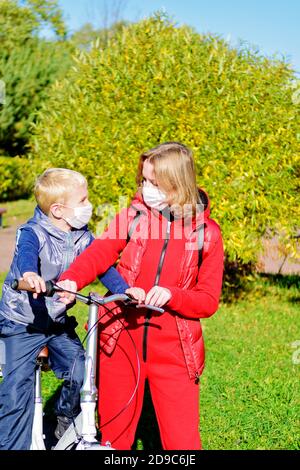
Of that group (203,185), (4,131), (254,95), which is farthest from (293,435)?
(4,131)

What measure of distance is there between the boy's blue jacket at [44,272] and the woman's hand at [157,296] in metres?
0.67

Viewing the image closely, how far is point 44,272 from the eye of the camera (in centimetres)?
352

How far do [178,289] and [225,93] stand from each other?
556 cm

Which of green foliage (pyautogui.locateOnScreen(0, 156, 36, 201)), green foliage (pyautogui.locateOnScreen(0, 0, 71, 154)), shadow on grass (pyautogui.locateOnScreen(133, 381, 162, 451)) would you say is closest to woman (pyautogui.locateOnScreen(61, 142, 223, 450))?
shadow on grass (pyautogui.locateOnScreen(133, 381, 162, 451))

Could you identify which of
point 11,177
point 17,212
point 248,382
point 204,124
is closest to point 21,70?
point 11,177

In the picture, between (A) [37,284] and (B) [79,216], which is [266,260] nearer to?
(B) [79,216]

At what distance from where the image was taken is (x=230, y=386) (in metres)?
5.85

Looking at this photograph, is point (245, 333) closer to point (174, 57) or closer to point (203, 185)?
point (203, 185)

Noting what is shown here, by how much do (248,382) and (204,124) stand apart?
331cm

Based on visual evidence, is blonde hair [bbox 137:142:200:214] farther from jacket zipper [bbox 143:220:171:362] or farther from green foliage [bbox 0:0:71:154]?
green foliage [bbox 0:0:71:154]

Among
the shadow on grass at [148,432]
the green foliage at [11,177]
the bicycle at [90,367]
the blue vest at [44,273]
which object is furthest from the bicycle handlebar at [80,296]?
the green foliage at [11,177]

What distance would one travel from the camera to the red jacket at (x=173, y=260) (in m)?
3.27

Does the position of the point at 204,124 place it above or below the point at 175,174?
above
